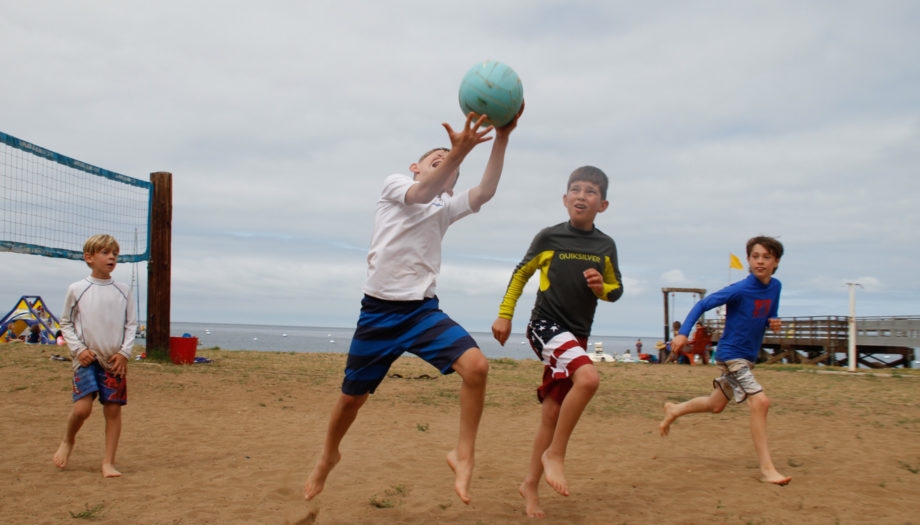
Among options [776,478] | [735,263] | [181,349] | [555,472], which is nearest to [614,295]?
[555,472]

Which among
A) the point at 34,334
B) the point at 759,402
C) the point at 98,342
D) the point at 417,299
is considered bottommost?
the point at 34,334

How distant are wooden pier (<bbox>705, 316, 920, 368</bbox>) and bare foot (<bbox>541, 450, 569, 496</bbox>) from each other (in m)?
22.1

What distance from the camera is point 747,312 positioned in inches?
209

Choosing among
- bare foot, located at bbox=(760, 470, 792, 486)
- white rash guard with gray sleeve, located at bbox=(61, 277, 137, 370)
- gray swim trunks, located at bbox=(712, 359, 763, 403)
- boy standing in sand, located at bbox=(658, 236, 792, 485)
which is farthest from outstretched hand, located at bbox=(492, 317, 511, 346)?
white rash guard with gray sleeve, located at bbox=(61, 277, 137, 370)

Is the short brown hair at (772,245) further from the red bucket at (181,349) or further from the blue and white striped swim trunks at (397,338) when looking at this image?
the red bucket at (181,349)

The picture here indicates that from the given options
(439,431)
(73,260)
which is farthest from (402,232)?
(73,260)

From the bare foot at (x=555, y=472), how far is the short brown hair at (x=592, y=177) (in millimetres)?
1674

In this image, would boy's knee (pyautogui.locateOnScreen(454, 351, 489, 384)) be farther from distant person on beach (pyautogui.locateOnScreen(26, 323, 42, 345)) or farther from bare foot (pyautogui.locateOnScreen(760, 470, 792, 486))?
distant person on beach (pyautogui.locateOnScreen(26, 323, 42, 345))

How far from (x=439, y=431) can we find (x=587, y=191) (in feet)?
12.9

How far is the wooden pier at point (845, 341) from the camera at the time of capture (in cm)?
2412

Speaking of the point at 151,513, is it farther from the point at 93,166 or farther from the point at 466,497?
the point at 93,166

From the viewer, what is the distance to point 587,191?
4.22m

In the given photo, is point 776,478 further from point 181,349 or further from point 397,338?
point 181,349

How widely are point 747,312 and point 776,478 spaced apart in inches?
50.0
